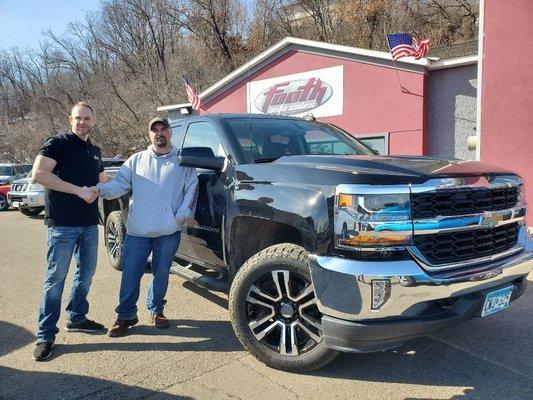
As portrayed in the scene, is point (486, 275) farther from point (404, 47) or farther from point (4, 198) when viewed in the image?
point (4, 198)

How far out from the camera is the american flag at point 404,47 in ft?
36.1

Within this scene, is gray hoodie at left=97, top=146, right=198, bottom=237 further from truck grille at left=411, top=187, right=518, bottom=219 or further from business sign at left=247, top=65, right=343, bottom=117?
business sign at left=247, top=65, right=343, bottom=117

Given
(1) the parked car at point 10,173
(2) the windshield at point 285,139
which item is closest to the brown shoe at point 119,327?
(2) the windshield at point 285,139

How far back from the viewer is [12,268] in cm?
660

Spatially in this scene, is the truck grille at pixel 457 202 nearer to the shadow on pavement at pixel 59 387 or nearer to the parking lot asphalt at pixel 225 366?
the parking lot asphalt at pixel 225 366

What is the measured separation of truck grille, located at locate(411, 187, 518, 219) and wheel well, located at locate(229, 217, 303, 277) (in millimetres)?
1078

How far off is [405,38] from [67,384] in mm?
10597

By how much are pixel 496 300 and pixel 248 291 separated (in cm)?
165

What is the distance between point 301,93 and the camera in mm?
14188

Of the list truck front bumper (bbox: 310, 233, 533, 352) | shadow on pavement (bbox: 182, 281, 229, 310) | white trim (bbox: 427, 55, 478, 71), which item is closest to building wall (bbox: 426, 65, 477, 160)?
white trim (bbox: 427, 55, 478, 71)

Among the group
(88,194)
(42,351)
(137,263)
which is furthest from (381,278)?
(42,351)

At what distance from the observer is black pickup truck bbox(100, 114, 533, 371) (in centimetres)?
264

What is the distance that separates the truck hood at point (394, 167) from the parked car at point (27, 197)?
39.6 feet

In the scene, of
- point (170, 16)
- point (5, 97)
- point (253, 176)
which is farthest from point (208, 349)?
point (5, 97)
